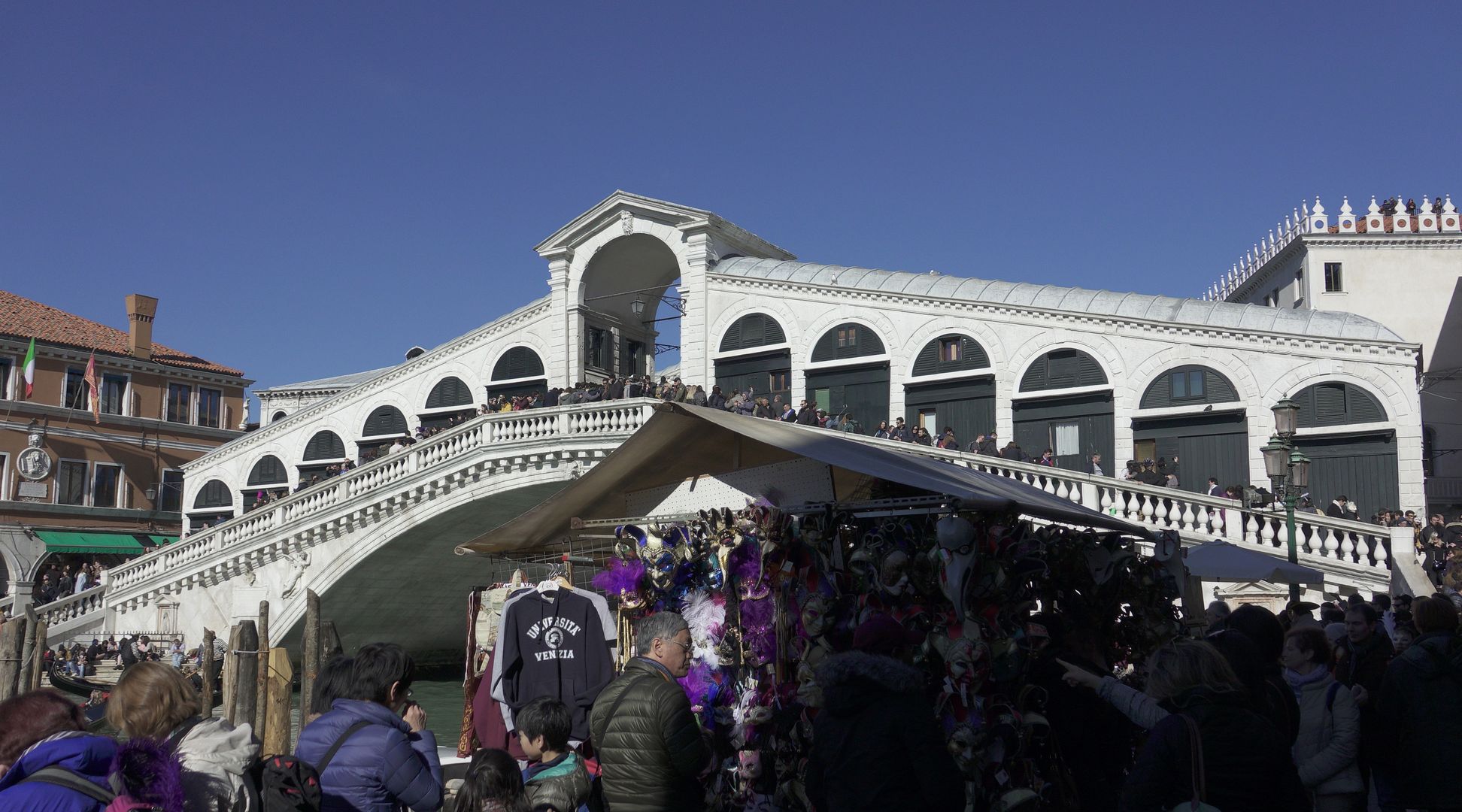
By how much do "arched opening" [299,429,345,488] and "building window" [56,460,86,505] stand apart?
7550 mm

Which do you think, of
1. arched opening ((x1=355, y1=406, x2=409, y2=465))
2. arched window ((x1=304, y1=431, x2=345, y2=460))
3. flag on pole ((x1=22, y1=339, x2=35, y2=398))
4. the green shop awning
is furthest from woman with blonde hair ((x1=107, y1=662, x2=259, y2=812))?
the green shop awning

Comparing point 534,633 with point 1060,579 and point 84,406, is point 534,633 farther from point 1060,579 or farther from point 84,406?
point 84,406

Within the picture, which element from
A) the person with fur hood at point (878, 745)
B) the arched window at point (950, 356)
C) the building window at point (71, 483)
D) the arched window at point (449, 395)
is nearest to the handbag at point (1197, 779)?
the person with fur hood at point (878, 745)

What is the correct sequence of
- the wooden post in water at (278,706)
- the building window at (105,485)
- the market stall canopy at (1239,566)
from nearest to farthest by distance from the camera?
the market stall canopy at (1239,566) → the wooden post in water at (278,706) → the building window at (105,485)

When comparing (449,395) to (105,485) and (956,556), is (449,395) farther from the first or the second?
(956,556)

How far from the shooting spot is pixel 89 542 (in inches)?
1168

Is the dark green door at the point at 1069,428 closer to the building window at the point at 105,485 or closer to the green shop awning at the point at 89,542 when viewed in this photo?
the green shop awning at the point at 89,542

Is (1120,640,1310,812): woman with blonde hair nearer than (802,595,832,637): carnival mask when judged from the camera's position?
Yes

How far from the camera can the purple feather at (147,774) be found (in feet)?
9.77

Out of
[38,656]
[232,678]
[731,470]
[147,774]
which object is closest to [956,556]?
[731,470]

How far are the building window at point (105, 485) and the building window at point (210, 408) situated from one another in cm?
305

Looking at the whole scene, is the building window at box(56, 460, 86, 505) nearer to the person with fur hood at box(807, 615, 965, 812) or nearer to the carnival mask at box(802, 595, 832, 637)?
the carnival mask at box(802, 595, 832, 637)

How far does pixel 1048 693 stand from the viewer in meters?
4.75

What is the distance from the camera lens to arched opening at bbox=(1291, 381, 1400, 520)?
57.0 ft
